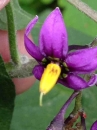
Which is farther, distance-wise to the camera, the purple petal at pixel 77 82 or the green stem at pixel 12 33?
the green stem at pixel 12 33

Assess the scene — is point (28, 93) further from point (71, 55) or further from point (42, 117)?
point (71, 55)

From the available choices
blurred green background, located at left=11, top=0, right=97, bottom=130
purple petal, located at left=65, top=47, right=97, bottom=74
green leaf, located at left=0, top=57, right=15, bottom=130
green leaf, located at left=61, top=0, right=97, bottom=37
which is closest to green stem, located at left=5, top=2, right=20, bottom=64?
green leaf, located at left=0, top=57, right=15, bottom=130

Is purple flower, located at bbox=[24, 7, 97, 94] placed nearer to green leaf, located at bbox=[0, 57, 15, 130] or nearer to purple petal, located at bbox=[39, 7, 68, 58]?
purple petal, located at bbox=[39, 7, 68, 58]

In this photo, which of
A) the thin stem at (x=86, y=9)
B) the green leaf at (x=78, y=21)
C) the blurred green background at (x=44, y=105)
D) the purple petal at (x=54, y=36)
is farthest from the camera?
the green leaf at (x=78, y=21)

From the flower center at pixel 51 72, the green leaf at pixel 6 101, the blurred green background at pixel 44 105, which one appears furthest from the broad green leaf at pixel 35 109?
the flower center at pixel 51 72

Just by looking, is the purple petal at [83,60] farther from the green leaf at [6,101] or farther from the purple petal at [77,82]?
the green leaf at [6,101]

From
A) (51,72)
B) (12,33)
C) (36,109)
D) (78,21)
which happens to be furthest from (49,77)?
(78,21)

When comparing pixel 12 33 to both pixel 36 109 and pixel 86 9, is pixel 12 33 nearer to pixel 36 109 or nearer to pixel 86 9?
pixel 86 9

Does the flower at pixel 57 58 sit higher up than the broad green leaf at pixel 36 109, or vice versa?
the flower at pixel 57 58

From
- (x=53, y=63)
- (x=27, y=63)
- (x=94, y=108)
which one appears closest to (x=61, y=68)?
(x=53, y=63)
